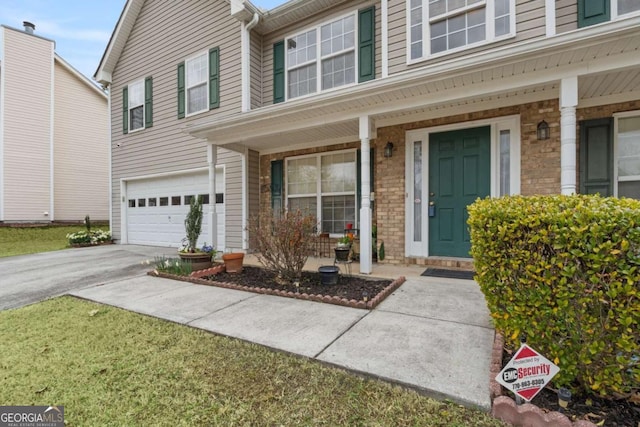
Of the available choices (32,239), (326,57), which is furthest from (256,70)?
(32,239)

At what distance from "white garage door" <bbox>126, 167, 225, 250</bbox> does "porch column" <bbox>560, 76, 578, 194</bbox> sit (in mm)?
6833

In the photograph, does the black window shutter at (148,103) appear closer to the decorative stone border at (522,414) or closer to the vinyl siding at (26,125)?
the vinyl siding at (26,125)

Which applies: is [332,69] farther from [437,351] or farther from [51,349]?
[51,349]

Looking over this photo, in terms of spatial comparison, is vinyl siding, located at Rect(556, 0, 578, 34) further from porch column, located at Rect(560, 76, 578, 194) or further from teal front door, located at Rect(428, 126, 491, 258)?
porch column, located at Rect(560, 76, 578, 194)

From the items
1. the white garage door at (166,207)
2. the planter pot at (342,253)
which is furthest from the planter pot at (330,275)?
the white garage door at (166,207)

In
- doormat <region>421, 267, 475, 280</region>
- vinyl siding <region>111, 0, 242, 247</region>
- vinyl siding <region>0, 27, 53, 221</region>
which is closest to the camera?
doormat <region>421, 267, 475, 280</region>

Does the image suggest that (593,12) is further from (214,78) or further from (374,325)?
(214,78)

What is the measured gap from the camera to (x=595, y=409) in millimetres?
1640

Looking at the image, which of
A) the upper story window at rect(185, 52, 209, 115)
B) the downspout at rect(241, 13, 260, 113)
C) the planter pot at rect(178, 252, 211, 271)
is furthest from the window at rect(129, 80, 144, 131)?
the planter pot at rect(178, 252, 211, 271)

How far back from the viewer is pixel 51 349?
2568 millimetres

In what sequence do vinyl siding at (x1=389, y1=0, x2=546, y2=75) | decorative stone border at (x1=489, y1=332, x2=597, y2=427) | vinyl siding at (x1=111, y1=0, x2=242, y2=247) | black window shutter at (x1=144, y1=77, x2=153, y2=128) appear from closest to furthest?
1. decorative stone border at (x1=489, y1=332, x2=597, y2=427)
2. vinyl siding at (x1=389, y1=0, x2=546, y2=75)
3. vinyl siding at (x1=111, y1=0, x2=242, y2=247)
4. black window shutter at (x1=144, y1=77, x2=153, y2=128)

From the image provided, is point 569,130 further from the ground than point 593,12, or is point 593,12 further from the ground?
point 593,12

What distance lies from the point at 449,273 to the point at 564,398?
321 centimetres

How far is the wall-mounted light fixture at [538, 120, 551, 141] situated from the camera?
443cm
